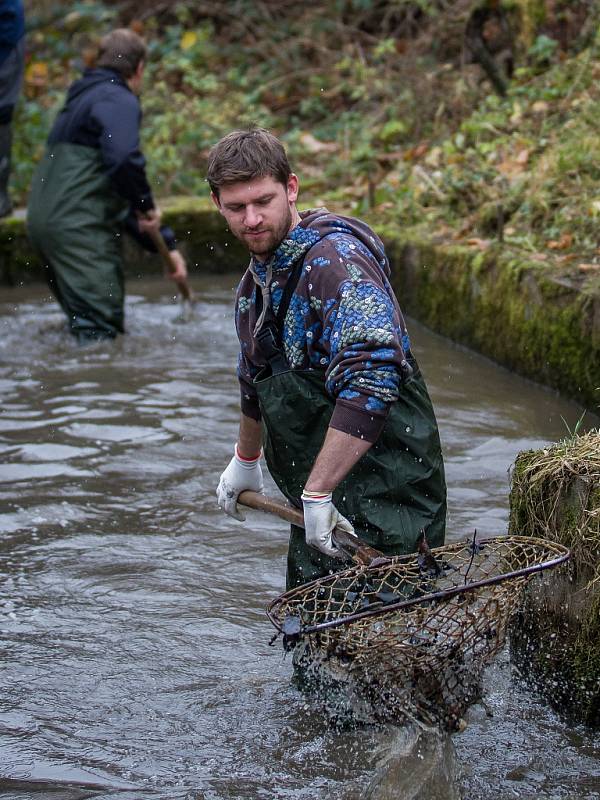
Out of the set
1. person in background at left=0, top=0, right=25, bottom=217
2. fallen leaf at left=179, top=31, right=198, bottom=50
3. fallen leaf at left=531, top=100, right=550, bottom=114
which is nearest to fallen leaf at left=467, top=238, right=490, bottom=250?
fallen leaf at left=531, top=100, right=550, bottom=114

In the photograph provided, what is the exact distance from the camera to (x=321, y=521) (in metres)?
3.23

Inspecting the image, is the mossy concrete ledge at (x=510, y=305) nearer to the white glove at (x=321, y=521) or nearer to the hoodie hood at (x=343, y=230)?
the hoodie hood at (x=343, y=230)

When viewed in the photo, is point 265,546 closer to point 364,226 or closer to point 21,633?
point 21,633

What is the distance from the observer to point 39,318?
30.2 feet

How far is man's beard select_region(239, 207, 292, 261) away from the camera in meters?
3.28

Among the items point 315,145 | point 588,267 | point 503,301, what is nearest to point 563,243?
point 503,301

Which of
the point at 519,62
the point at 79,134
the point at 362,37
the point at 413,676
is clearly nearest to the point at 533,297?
the point at 79,134

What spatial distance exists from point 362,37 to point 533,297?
793 cm

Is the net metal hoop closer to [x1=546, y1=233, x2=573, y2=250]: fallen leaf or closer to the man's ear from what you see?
the man's ear

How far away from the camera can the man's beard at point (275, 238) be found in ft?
10.8

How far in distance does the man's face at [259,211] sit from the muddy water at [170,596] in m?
1.41

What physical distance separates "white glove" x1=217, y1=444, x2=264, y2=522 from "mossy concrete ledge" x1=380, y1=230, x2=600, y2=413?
2785 millimetres

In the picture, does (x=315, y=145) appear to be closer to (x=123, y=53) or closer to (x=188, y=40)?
(x=188, y=40)

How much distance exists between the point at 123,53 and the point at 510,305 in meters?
3.13
